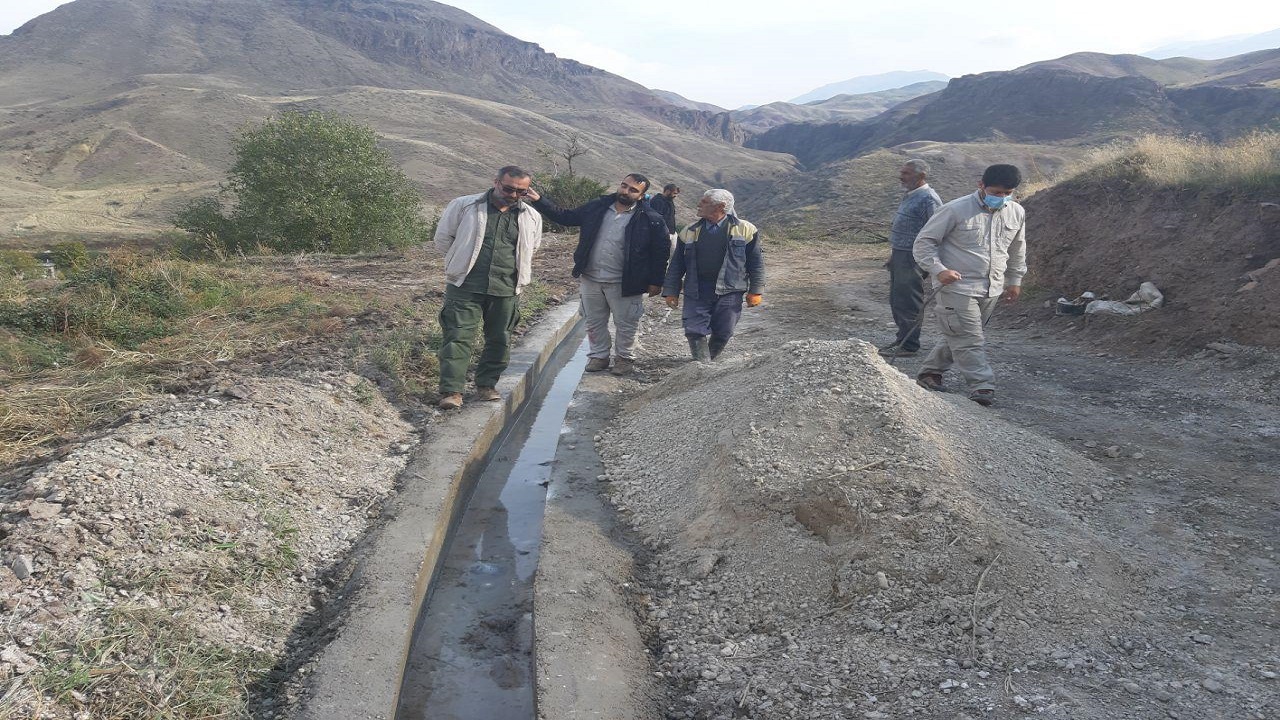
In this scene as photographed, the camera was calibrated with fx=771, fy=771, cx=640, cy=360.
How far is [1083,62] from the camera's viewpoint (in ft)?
285

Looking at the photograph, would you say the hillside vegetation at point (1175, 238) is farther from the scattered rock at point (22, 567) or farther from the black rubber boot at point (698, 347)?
the scattered rock at point (22, 567)

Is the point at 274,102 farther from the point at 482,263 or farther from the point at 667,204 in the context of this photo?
the point at 482,263

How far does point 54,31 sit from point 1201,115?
140 meters

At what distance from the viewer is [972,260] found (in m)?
5.67

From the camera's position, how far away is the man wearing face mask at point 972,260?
5.63 m

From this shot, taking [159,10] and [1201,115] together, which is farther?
[159,10]

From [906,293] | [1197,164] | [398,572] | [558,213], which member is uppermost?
[1197,164]

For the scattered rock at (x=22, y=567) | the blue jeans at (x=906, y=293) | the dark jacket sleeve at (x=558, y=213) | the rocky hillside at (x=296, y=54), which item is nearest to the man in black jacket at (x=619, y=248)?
the dark jacket sleeve at (x=558, y=213)

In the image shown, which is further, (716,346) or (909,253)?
(909,253)

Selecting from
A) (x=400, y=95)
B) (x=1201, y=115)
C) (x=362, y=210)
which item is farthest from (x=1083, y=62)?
(x=362, y=210)

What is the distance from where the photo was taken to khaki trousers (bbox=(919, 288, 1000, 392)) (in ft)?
18.7

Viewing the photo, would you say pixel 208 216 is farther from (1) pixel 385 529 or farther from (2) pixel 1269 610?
(2) pixel 1269 610

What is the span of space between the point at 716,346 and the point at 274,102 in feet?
269

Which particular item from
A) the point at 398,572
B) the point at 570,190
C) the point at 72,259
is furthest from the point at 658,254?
the point at 570,190
